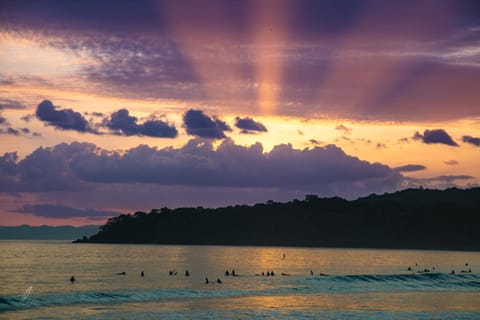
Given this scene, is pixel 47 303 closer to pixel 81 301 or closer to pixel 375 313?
pixel 81 301

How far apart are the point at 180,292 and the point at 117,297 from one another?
31.8 feet

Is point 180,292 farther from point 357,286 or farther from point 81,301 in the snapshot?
point 357,286

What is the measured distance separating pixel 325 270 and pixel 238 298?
63565 millimetres

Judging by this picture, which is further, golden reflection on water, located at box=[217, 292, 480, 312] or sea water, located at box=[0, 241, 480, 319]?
golden reflection on water, located at box=[217, 292, 480, 312]

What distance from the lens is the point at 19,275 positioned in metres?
122

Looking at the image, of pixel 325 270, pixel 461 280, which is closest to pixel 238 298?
pixel 461 280

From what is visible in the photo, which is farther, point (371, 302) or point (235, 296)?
point (235, 296)

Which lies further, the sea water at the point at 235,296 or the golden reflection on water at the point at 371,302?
the golden reflection on water at the point at 371,302

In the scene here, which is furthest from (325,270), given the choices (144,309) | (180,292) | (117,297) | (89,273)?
(144,309)

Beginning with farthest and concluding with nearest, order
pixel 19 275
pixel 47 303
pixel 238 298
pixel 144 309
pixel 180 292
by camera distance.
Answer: pixel 19 275 < pixel 180 292 < pixel 238 298 < pixel 47 303 < pixel 144 309

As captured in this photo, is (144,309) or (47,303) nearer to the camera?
(144,309)

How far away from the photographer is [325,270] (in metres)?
145

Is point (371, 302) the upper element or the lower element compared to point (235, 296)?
lower

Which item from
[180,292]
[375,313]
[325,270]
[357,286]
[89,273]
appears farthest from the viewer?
[325,270]
